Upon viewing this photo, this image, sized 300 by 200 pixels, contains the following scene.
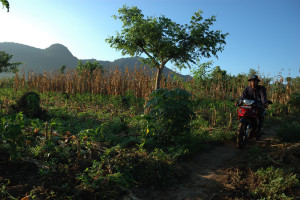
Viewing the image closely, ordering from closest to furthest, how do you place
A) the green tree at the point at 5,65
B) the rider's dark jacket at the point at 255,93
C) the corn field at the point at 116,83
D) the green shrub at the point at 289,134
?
the green shrub at the point at 289,134 < the rider's dark jacket at the point at 255,93 < the corn field at the point at 116,83 < the green tree at the point at 5,65

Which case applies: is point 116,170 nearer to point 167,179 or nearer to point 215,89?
point 167,179

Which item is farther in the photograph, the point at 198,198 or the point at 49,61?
the point at 49,61

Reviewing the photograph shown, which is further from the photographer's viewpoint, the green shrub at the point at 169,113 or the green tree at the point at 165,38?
the green tree at the point at 165,38

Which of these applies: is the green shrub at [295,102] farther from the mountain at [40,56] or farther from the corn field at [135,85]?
the mountain at [40,56]

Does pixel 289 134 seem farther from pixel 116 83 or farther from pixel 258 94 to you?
pixel 116 83

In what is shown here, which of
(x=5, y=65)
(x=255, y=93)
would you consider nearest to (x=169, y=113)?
(x=255, y=93)

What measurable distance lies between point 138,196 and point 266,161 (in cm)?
280

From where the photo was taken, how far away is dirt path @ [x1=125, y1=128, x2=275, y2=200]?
3.13 m

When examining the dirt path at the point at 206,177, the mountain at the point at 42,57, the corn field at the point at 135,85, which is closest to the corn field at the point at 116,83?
the corn field at the point at 135,85

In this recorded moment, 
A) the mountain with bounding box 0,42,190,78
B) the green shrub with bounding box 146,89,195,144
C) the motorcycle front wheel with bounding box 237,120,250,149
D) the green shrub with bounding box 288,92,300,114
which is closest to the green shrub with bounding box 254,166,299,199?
the motorcycle front wheel with bounding box 237,120,250,149

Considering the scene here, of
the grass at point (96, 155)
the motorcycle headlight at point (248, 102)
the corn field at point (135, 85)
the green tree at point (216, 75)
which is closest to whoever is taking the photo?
the grass at point (96, 155)

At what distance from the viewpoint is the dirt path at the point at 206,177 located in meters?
3.13

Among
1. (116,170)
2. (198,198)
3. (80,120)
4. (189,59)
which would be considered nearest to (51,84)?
(80,120)

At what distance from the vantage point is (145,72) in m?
12.1
